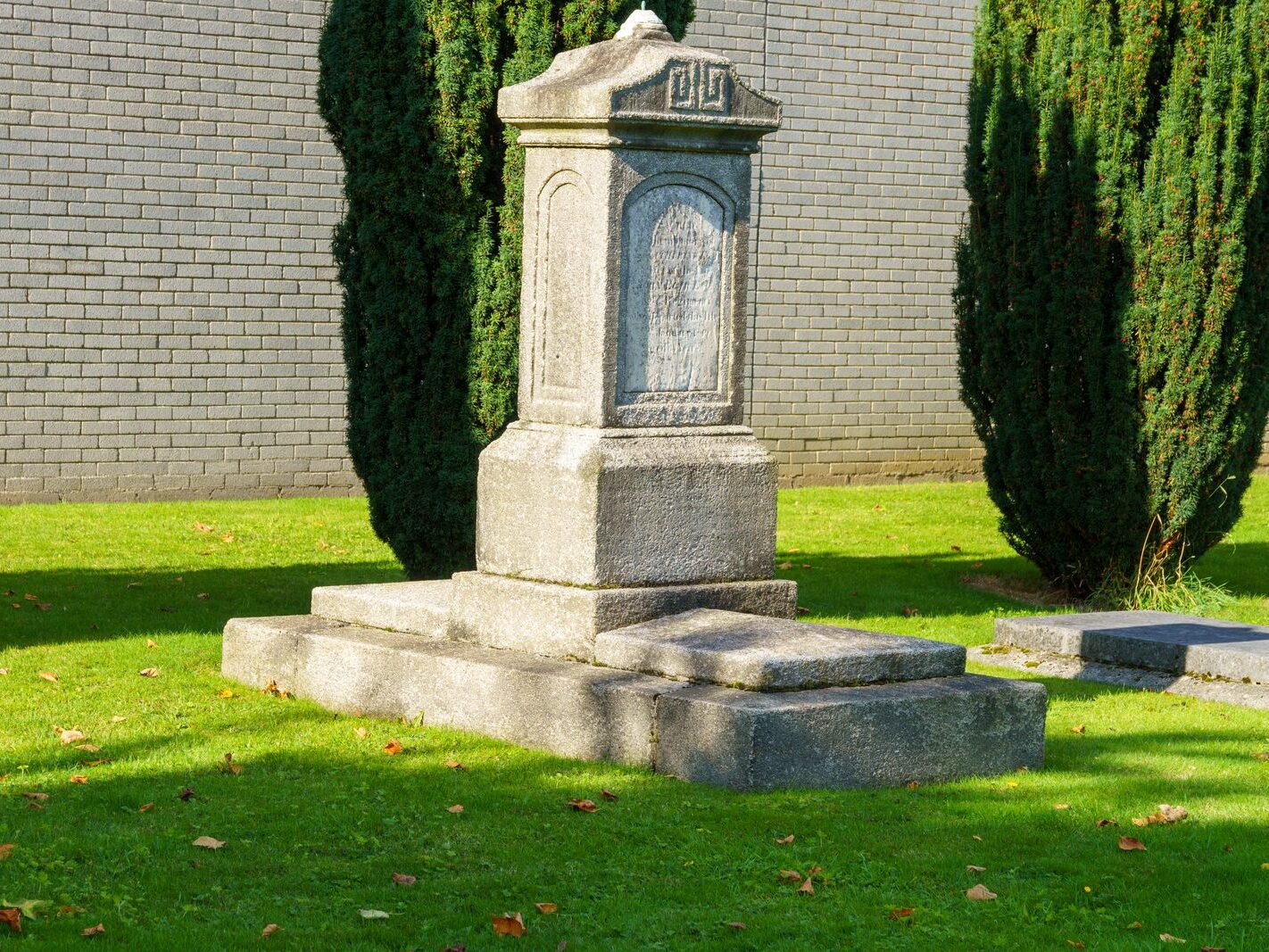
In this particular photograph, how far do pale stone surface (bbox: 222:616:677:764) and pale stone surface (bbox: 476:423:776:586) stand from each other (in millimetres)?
371

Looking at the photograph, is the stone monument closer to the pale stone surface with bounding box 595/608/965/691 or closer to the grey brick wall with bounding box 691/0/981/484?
the pale stone surface with bounding box 595/608/965/691

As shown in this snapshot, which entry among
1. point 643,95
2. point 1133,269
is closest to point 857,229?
point 1133,269

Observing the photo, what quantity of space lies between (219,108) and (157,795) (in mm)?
8088

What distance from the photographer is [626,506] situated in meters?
6.19

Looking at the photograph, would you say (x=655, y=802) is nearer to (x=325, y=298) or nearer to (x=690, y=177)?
(x=690, y=177)

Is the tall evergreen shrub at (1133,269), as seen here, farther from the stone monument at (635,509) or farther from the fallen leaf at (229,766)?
the fallen leaf at (229,766)

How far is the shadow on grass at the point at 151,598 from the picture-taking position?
8203 millimetres

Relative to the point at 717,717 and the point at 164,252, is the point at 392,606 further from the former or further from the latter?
the point at 164,252

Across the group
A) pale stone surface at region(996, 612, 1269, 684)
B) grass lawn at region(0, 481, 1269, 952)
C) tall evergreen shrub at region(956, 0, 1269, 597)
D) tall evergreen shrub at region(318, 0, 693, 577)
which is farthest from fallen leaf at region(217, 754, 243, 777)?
tall evergreen shrub at region(956, 0, 1269, 597)

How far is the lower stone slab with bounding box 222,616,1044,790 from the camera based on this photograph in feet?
17.9

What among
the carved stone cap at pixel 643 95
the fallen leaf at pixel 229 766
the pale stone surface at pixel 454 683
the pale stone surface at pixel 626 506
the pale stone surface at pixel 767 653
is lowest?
the fallen leaf at pixel 229 766

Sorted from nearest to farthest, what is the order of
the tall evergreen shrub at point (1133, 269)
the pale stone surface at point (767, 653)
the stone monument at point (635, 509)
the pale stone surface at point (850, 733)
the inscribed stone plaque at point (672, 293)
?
the pale stone surface at point (850, 733) < the pale stone surface at point (767, 653) < the stone monument at point (635, 509) < the inscribed stone plaque at point (672, 293) < the tall evergreen shrub at point (1133, 269)

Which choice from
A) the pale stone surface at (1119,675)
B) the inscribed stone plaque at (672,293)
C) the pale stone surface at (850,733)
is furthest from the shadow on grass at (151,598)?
the pale stone surface at (850,733)

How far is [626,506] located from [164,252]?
7208 mm
